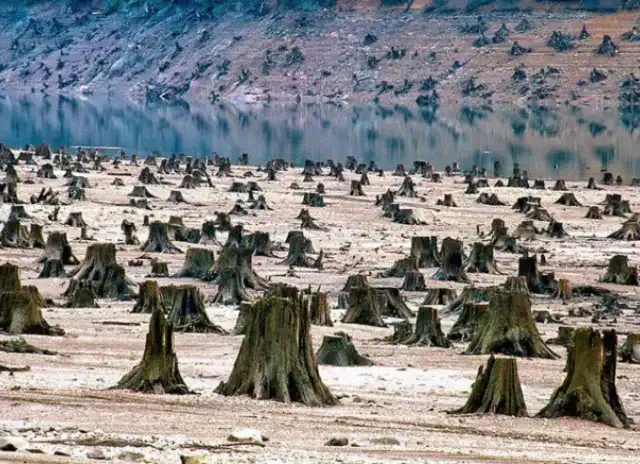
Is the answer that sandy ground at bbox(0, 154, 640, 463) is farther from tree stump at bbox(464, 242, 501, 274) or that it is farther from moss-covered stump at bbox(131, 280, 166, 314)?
tree stump at bbox(464, 242, 501, 274)

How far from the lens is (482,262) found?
81.7 feet

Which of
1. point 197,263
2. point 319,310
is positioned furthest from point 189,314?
point 197,263

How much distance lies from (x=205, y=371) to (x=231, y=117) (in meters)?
98.3

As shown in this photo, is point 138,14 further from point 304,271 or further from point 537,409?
point 537,409

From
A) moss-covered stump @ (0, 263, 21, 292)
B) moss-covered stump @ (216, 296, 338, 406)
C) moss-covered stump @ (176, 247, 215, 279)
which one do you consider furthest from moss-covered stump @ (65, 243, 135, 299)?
moss-covered stump @ (216, 296, 338, 406)

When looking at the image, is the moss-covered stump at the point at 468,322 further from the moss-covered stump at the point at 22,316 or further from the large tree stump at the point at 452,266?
the large tree stump at the point at 452,266

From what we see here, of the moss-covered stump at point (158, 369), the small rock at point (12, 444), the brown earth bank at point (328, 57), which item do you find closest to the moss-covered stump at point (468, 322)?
the moss-covered stump at point (158, 369)

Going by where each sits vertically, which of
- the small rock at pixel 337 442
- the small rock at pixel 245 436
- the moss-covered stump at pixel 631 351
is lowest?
the small rock at pixel 337 442

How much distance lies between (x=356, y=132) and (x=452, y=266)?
6843 cm

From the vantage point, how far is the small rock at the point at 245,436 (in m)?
10.1

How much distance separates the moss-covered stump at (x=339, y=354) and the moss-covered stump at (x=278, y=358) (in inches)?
78.0

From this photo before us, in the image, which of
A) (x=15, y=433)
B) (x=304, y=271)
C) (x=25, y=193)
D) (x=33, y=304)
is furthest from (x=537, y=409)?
(x=25, y=193)

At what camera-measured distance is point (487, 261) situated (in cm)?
2497

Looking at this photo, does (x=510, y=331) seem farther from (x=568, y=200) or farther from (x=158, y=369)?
(x=568, y=200)
